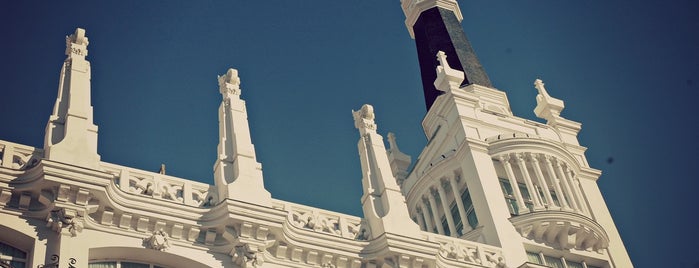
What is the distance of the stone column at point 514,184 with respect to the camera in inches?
1409

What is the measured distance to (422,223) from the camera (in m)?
40.8

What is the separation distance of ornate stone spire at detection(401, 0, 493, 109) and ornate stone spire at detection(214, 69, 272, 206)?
20.4m

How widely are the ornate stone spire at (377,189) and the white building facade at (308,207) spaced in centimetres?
4

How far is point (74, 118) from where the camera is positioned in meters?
25.0

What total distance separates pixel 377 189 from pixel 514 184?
9.03 m

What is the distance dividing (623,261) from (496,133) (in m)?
7.32

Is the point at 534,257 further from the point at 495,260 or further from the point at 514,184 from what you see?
the point at 495,260

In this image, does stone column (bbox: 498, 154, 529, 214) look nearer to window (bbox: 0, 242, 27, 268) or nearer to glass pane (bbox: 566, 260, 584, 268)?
glass pane (bbox: 566, 260, 584, 268)

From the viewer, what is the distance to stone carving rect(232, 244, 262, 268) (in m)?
24.7

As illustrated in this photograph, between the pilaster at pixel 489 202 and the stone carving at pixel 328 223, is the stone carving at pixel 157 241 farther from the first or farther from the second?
the pilaster at pixel 489 202

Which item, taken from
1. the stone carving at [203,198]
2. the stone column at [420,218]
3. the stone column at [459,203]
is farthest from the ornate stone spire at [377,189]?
the stone column at [420,218]

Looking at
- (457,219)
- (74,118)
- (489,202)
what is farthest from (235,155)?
(457,219)

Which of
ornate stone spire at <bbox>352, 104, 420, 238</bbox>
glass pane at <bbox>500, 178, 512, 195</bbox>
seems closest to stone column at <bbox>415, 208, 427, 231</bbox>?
glass pane at <bbox>500, 178, 512, 195</bbox>

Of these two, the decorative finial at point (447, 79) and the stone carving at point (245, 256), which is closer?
the stone carving at point (245, 256)
